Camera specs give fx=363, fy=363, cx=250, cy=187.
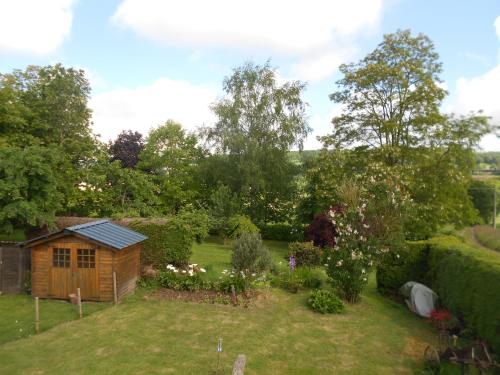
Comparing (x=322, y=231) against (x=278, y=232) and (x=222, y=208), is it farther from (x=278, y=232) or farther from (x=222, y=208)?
(x=278, y=232)

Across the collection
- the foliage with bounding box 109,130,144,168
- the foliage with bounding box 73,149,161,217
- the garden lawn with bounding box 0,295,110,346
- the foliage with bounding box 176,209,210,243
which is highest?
the foliage with bounding box 109,130,144,168

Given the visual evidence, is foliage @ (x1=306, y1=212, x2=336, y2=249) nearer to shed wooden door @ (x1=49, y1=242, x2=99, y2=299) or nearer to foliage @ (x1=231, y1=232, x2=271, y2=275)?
foliage @ (x1=231, y1=232, x2=271, y2=275)

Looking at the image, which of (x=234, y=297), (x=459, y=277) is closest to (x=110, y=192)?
(x=234, y=297)

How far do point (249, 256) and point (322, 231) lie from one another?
10222 millimetres

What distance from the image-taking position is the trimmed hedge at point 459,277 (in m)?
9.57

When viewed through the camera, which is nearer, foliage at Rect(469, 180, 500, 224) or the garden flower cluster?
the garden flower cluster

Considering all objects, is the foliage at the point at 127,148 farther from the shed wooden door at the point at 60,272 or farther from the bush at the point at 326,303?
the bush at the point at 326,303

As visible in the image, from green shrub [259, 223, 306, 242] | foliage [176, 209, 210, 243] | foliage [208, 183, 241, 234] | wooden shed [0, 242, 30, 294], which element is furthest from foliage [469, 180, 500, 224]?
wooden shed [0, 242, 30, 294]

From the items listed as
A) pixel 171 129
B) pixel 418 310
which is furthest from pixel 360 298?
pixel 171 129

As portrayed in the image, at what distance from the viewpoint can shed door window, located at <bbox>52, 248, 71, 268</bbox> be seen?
14.2m

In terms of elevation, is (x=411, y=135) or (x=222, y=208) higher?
(x=411, y=135)

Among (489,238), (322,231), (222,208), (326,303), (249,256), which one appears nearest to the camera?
(326,303)

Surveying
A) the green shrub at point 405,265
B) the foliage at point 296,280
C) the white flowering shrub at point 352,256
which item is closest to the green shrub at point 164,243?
the foliage at point 296,280

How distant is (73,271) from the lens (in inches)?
558
